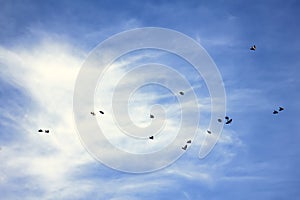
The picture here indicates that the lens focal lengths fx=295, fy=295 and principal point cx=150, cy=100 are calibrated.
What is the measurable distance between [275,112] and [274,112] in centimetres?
23

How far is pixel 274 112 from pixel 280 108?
2.30m

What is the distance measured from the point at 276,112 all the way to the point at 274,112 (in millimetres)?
468

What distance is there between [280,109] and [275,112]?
233 cm

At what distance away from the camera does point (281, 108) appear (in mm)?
44125

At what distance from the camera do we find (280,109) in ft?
146

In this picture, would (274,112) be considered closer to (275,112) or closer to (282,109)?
(275,112)

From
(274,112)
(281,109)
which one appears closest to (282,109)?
(281,109)

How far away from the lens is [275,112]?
42.6 metres

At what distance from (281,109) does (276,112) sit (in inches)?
93.4

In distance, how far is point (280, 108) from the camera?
1736 inches

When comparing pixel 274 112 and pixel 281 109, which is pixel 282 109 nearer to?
pixel 281 109

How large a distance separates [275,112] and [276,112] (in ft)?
0.77

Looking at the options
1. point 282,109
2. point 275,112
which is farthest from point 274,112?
point 282,109

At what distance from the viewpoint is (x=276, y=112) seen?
140 ft
